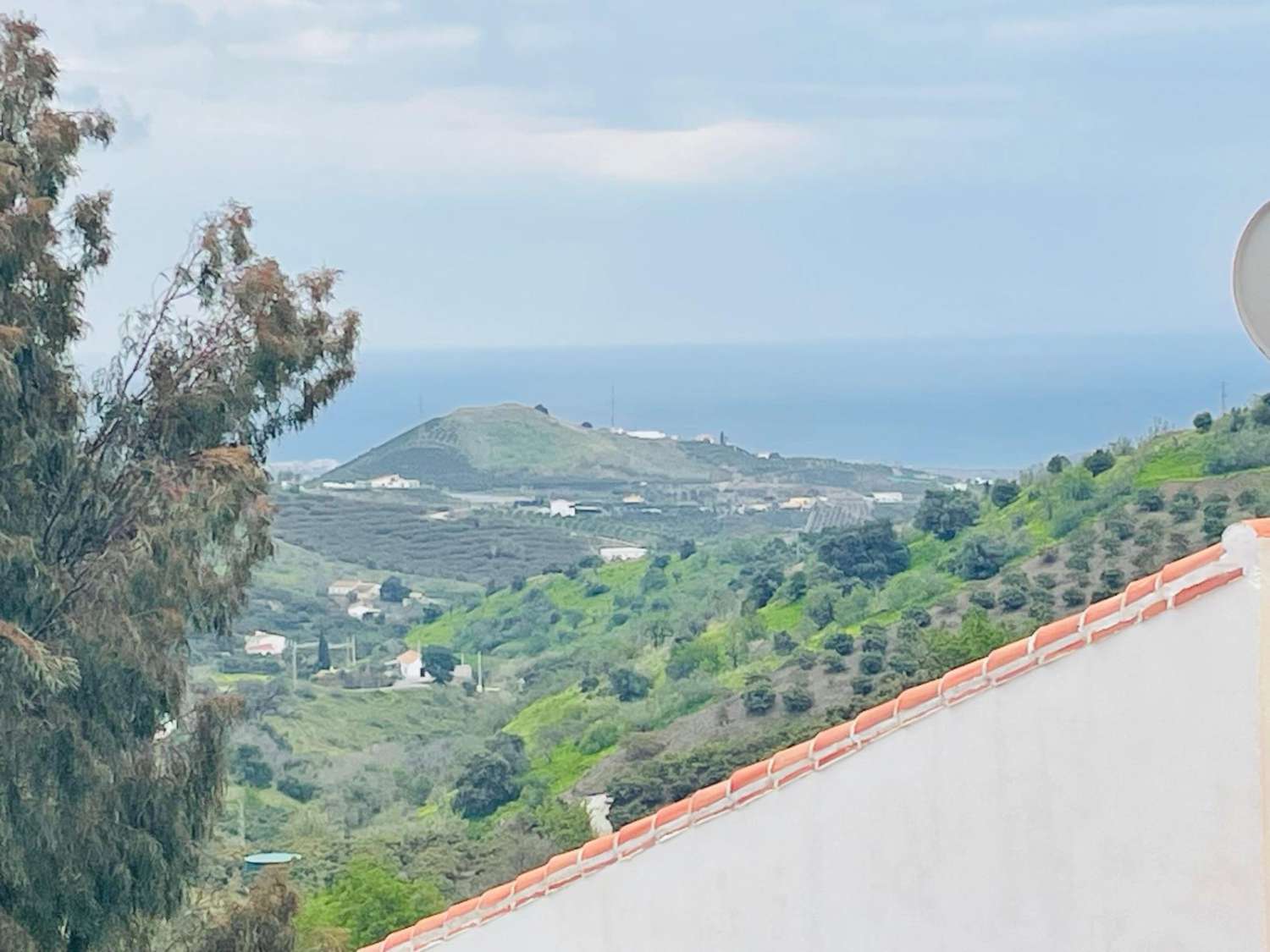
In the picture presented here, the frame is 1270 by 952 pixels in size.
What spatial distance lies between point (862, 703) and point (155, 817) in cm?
1700

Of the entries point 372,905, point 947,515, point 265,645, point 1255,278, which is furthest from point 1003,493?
point 1255,278

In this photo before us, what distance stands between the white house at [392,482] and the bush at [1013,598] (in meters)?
49.1

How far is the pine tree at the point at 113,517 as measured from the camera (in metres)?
10.7

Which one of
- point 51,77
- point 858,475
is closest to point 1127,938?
point 51,77

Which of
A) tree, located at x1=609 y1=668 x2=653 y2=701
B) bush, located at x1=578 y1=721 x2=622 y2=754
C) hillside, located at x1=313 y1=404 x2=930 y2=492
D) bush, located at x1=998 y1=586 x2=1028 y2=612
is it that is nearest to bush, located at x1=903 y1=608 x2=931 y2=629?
bush, located at x1=998 y1=586 x2=1028 y2=612

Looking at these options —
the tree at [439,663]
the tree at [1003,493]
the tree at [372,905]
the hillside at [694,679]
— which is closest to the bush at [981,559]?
the hillside at [694,679]

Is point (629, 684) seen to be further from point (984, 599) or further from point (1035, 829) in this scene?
point (1035, 829)

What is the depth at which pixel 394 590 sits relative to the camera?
58.1m

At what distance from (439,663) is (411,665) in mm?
1170

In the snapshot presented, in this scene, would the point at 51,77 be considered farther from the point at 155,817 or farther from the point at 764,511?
the point at 764,511

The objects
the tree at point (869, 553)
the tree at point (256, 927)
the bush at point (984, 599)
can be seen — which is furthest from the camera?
the tree at point (869, 553)

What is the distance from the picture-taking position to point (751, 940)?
5059 mm

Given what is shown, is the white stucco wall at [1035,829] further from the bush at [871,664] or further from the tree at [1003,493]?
the tree at [1003,493]

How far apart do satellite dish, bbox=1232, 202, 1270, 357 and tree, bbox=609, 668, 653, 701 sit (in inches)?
1265
